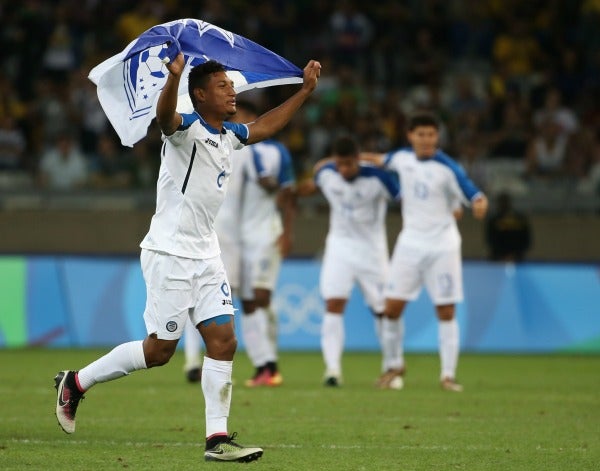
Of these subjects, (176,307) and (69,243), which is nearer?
(176,307)

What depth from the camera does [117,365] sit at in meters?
8.09

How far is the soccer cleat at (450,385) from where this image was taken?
1238cm

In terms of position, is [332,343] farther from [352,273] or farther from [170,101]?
[170,101]

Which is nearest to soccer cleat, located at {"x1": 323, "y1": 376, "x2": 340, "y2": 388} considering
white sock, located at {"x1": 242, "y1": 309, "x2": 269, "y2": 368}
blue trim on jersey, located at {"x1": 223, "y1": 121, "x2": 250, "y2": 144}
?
white sock, located at {"x1": 242, "y1": 309, "x2": 269, "y2": 368}

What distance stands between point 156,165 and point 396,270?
7903 mm

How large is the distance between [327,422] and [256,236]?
392cm

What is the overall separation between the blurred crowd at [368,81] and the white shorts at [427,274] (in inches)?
301

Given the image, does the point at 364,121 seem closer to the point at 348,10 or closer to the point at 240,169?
the point at 348,10

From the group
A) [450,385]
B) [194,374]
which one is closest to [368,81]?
[194,374]

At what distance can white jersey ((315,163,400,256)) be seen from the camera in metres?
13.1

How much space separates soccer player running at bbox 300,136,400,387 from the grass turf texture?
78 centimetres

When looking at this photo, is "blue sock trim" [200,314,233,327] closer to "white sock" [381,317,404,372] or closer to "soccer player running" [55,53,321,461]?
"soccer player running" [55,53,321,461]

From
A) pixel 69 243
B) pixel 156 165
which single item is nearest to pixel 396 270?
pixel 156 165

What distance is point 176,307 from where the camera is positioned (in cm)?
779
